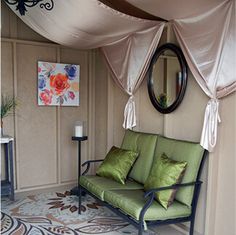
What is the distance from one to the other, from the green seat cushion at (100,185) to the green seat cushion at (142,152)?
0.10m

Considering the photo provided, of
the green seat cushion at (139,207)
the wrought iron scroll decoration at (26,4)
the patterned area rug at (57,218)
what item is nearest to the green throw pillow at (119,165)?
the green seat cushion at (139,207)

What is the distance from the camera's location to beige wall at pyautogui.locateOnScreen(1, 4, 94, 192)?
395 centimetres

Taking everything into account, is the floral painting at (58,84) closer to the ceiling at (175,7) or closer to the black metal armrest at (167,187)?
the ceiling at (175,7)

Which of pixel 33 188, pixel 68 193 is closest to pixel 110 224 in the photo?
pixel 68 193

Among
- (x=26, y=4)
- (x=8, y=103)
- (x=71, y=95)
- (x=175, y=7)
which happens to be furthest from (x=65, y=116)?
(x=175, y=7)

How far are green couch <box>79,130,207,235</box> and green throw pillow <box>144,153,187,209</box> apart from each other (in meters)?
0.05

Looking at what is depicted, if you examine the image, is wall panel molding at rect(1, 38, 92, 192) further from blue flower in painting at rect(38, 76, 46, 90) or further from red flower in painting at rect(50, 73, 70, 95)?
red flower in painting at rect(50, 73, 70, 95)

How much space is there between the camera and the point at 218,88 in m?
2.45

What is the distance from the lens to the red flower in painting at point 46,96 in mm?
4180

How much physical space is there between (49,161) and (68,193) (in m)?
0.56

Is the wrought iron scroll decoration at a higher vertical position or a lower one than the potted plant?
higher

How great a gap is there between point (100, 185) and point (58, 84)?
6.09ft

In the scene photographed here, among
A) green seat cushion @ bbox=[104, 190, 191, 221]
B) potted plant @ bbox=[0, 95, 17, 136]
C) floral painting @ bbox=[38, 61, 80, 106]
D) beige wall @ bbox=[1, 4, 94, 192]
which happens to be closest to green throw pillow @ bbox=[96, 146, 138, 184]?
green seat cushion @ bbox=[104, 190, 191, 221]

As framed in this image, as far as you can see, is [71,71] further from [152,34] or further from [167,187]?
[167,187]
